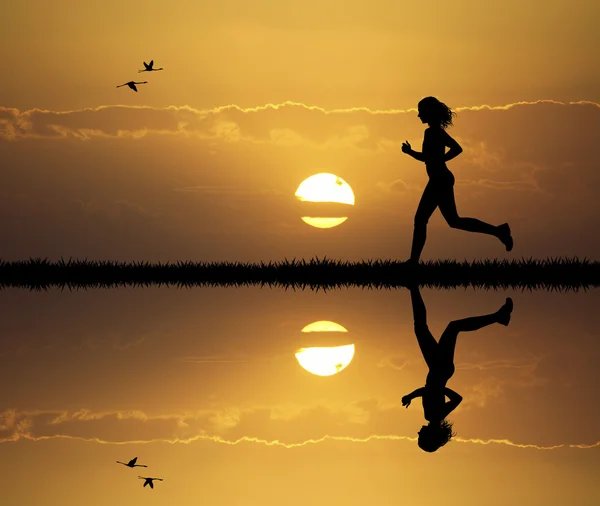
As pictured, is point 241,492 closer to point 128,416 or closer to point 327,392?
point 128,416

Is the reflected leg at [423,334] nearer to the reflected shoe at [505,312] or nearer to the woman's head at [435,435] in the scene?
the reflected shoe at [505,312]

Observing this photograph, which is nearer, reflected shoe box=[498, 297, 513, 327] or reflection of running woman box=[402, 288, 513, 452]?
reflection of running woman box=[402, 288, 513, 452]

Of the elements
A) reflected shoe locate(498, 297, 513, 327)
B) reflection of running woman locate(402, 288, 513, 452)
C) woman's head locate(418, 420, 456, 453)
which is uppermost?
reflected shoe locate(498, 297, 513, 327)

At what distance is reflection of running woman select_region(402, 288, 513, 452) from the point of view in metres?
5.77

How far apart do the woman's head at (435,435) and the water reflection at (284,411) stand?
0.20 feet

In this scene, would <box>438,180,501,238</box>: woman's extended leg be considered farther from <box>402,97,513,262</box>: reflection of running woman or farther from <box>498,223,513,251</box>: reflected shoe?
<box>498,223,513,251</box>: reflected shoe

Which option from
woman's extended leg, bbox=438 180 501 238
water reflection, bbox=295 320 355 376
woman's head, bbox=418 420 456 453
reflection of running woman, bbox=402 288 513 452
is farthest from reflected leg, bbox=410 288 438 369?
woman's extended leg, bbox=438 180 501 238

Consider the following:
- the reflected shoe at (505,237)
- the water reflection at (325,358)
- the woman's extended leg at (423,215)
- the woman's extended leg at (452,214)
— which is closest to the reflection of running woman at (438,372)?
the water reflection at (325,358)

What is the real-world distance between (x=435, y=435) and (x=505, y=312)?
6.61m

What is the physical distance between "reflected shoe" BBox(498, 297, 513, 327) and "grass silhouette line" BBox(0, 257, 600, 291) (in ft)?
10.1

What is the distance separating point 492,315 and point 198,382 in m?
5.24

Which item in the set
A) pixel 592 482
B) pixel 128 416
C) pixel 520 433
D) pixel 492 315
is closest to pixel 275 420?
pixel 128 416

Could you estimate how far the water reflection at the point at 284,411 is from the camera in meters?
4.82

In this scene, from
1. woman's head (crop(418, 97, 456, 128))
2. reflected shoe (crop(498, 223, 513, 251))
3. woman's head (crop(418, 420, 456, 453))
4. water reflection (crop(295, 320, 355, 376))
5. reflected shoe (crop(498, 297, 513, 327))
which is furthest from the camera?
reflected shoe (crop(498, 223, 513, 251))
